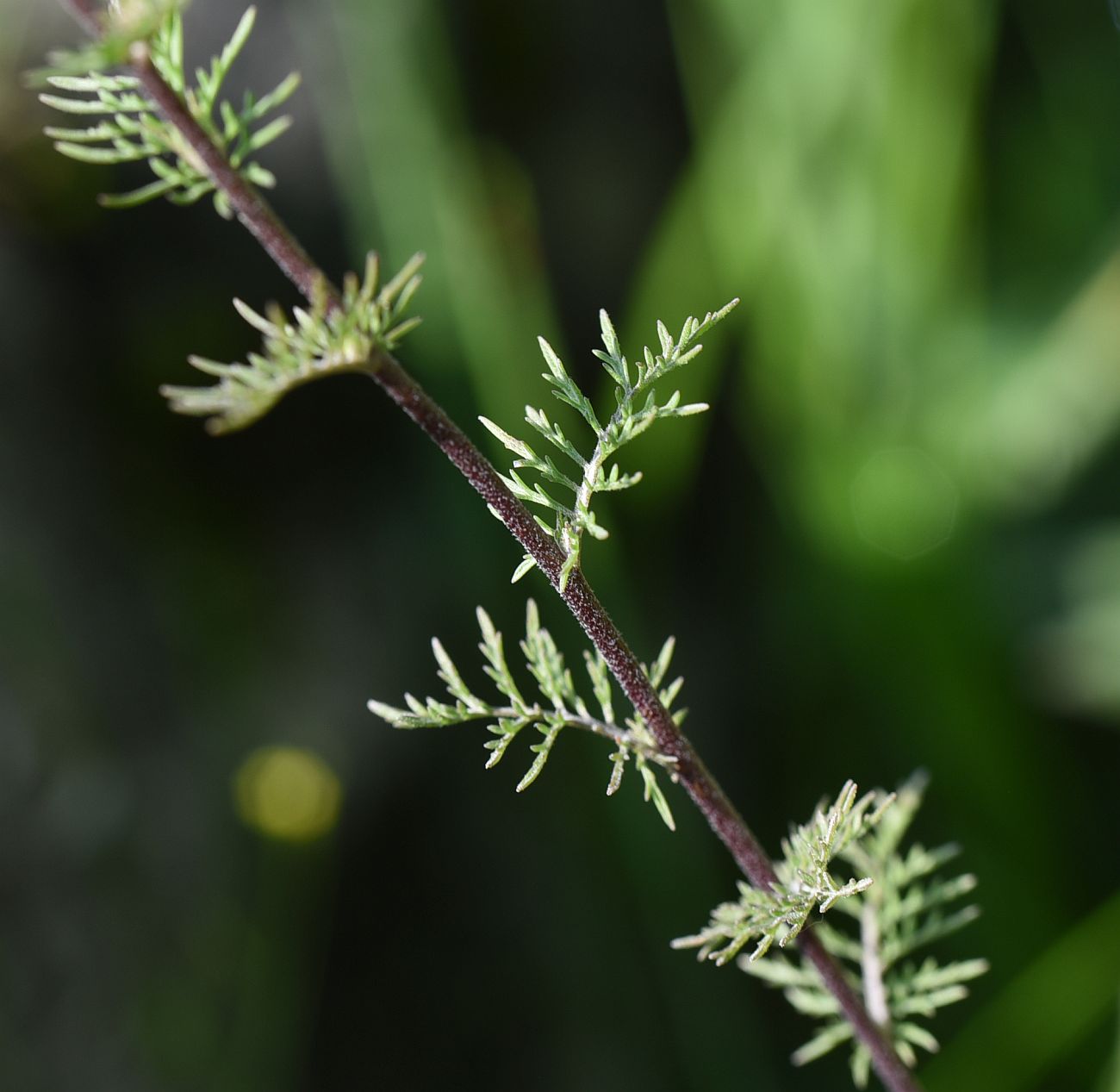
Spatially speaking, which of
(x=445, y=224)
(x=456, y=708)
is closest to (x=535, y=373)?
(x=445, y=224)

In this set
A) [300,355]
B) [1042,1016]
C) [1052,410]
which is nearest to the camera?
[300,355]

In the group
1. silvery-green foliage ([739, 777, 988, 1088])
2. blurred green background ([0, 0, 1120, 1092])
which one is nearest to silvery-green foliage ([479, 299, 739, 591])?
silvery-green foliage ([739, 777, 988, 1088])

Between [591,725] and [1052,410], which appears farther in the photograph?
[1052,410]

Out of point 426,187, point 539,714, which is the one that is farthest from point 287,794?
point 539,714

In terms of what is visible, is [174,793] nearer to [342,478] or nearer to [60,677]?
[60,677]

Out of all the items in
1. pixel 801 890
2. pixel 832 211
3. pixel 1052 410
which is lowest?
pixel 801 890

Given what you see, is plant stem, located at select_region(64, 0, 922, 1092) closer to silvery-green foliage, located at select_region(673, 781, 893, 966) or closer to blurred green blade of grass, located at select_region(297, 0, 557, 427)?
silvery-green foliage, located at select_region(673, 781, 893, 966)

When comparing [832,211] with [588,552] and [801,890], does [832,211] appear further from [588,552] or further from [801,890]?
[801,890]

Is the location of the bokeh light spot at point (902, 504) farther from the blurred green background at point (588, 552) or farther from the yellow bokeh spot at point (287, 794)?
the yellow bokeh spot at point (287, 794)
